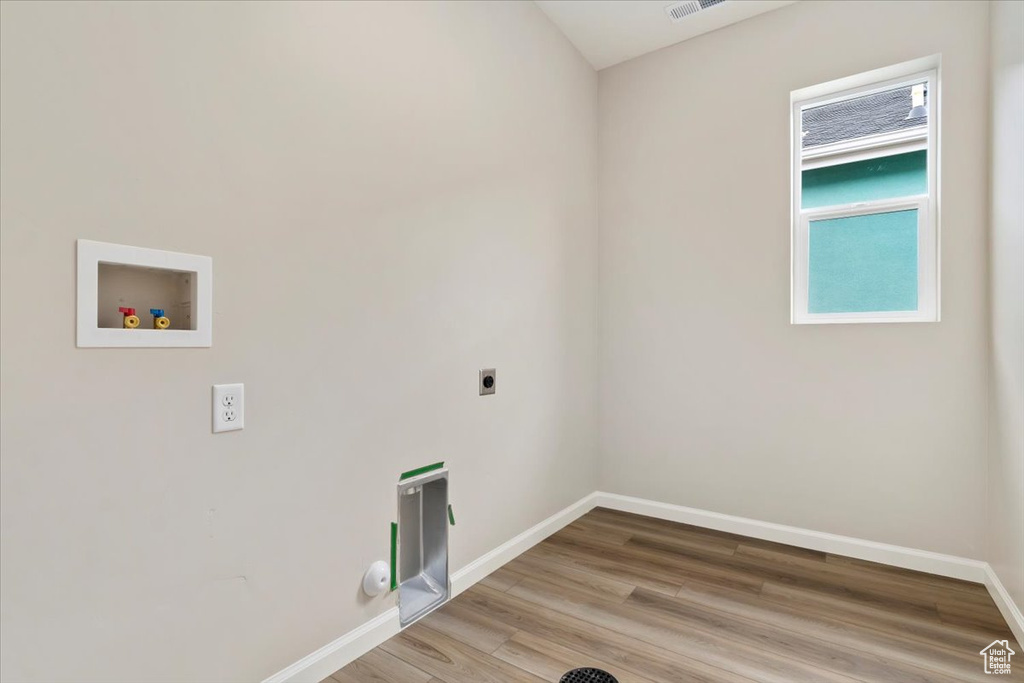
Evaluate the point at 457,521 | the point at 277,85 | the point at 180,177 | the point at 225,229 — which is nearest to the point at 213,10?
the point at 277,85

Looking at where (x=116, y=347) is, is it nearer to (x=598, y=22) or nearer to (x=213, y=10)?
(x=213, y=10)

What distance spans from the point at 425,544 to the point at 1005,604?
222 centimetres

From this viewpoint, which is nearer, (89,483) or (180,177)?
(89,483)

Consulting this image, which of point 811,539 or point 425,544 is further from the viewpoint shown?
point 811,539

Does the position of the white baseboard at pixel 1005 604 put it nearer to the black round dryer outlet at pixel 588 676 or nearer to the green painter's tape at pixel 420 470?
the black round dryer outlet at pixel 588 676

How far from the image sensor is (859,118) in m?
Result: 2.58

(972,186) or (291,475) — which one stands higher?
(972,186)

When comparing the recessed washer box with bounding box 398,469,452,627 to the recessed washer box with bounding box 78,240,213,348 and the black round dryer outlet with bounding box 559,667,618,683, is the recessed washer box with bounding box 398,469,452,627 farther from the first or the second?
the recessed washer box with bounding box 78,240,213,348

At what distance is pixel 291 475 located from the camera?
151cm

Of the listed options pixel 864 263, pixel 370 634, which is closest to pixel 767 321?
pixel 864 263

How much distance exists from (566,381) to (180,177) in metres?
2.12

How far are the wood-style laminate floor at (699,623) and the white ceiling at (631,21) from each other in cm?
278

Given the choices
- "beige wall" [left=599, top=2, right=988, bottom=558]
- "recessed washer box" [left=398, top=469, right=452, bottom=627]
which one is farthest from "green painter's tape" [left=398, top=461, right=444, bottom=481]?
"beige wall" [left=599, top=2, right=988, bottom=558]
